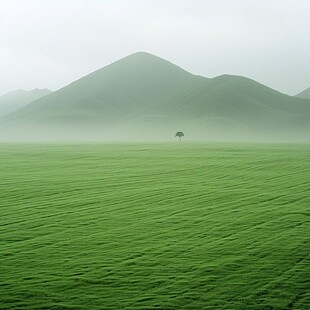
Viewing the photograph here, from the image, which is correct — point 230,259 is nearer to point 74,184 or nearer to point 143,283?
point 143,283

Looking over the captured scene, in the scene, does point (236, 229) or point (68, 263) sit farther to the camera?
point (236, 229)

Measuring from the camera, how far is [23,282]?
8.59 metres

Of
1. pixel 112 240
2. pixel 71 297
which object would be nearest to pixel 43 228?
pixel 112 240

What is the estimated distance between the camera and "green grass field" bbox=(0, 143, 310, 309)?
8.02 m

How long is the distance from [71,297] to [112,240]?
3.56 m

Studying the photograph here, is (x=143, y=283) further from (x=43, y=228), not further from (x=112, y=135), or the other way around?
(x=112, y=135)

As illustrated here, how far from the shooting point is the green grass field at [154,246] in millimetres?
8016

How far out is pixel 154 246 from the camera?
10.9 metres

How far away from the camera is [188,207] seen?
51.3ft

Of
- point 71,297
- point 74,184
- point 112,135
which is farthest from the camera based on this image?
point 112,135

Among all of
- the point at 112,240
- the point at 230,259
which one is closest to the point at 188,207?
the point at 112,240

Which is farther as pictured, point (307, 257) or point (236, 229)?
point (236, 229)

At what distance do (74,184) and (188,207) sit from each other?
27.2 ft

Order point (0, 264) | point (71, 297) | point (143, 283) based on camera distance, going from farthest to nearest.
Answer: point (0, 264) < point (143, 283) < point (71, 297)
